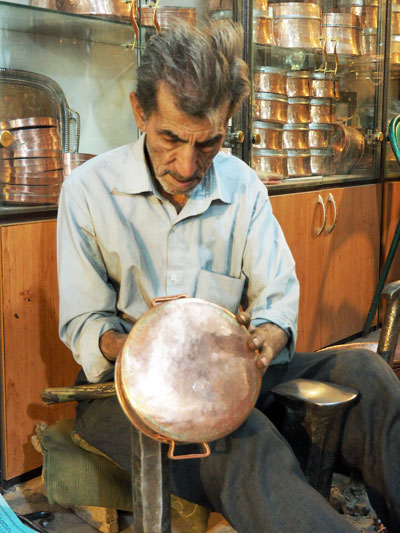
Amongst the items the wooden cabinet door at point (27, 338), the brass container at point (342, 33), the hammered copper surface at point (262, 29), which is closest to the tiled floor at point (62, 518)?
the wooden cabinet door at point (27, 338)

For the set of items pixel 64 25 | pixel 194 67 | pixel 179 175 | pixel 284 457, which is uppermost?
pixel 64 25

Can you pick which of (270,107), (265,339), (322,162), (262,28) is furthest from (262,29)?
(265,339)

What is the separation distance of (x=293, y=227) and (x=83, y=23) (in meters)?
1.37

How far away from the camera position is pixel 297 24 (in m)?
3.73

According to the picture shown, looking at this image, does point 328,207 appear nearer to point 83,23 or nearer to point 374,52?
point 374,52

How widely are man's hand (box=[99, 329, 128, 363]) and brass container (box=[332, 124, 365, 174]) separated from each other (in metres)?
2.76

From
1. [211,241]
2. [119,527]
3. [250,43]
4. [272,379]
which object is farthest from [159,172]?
[250,43]

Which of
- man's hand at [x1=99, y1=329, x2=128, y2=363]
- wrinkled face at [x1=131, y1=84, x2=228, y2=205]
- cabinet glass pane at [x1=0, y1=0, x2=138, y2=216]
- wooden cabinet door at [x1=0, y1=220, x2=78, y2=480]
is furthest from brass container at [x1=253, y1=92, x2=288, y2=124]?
man's hand at [x1=99, y1=329, x2=128, y2=363]

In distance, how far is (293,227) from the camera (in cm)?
358

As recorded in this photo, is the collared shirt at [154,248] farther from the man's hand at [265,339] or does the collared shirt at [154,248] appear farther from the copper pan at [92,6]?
the copper pan at [92,6]

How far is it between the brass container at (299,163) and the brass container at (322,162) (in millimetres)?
39

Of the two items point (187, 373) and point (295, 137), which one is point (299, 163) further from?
point (187, 373)

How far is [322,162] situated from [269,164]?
54 centimetres

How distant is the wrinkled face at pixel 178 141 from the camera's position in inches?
66.9
